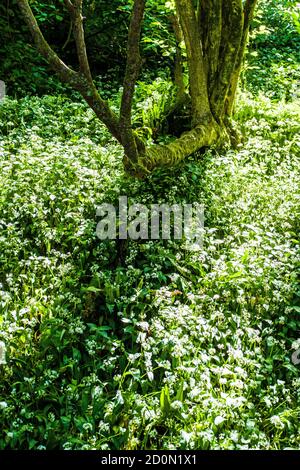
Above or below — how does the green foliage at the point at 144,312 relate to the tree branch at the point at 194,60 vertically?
below

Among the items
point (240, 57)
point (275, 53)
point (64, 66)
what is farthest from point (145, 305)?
point (275, 53)

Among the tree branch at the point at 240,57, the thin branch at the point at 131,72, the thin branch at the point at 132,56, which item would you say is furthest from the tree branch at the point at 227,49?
the thin branch at the point at 132,56

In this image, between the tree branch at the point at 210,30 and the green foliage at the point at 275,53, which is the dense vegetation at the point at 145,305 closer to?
the tree branch at the point at 210,30

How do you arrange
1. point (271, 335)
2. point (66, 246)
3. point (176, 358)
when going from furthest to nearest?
point (66, 246) < point (271, 335) < point (176, 358)

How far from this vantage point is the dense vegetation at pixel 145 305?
2.79m

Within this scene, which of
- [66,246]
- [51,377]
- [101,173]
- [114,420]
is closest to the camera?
[114,420]

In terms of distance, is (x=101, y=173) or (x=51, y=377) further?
(x=101, y=173)

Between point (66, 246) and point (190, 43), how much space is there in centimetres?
314

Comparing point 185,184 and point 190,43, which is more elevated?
point 190,43

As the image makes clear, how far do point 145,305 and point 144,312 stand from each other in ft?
0.26

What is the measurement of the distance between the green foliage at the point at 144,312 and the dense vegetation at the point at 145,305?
12 mm

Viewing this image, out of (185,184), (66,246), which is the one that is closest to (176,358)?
(66,246)

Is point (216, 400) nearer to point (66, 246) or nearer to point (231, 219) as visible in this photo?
point (66, 246)

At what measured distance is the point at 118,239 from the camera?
13.9 ft
